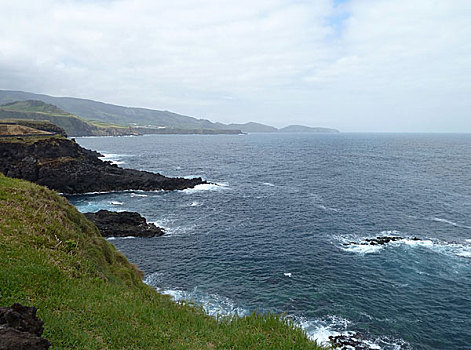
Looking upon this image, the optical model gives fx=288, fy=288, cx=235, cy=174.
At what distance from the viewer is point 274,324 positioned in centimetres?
1474

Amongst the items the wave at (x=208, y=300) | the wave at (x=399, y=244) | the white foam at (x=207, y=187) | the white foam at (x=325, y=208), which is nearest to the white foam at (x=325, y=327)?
the wave at (x=208, y=300)

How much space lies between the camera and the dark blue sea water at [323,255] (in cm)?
2678

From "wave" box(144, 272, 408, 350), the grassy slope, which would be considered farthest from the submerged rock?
the grassy slope

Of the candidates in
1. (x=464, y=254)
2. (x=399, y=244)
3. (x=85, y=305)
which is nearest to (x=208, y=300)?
(x=85, y=305)

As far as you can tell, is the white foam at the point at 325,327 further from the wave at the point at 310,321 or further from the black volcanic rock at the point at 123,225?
the black volcanic rock at the point at 123,225

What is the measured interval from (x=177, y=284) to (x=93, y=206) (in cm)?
Answer: 3761

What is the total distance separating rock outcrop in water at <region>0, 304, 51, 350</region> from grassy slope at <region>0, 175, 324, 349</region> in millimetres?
1095

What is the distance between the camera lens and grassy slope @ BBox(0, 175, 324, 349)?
11.0 m

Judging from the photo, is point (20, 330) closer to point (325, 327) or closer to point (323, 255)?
point (325, 327)

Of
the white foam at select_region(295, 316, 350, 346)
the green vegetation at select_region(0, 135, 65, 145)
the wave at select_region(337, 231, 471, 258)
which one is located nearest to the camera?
the white foam at select_region(295, 316, 350, 346)

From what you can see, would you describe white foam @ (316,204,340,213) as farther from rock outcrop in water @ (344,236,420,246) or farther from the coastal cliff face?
the coastal cliff face

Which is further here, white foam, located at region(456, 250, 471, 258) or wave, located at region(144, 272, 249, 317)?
white foam, located at region(456, 250, 471, 258)

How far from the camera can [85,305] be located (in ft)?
40.0

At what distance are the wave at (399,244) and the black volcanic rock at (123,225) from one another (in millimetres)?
29238
